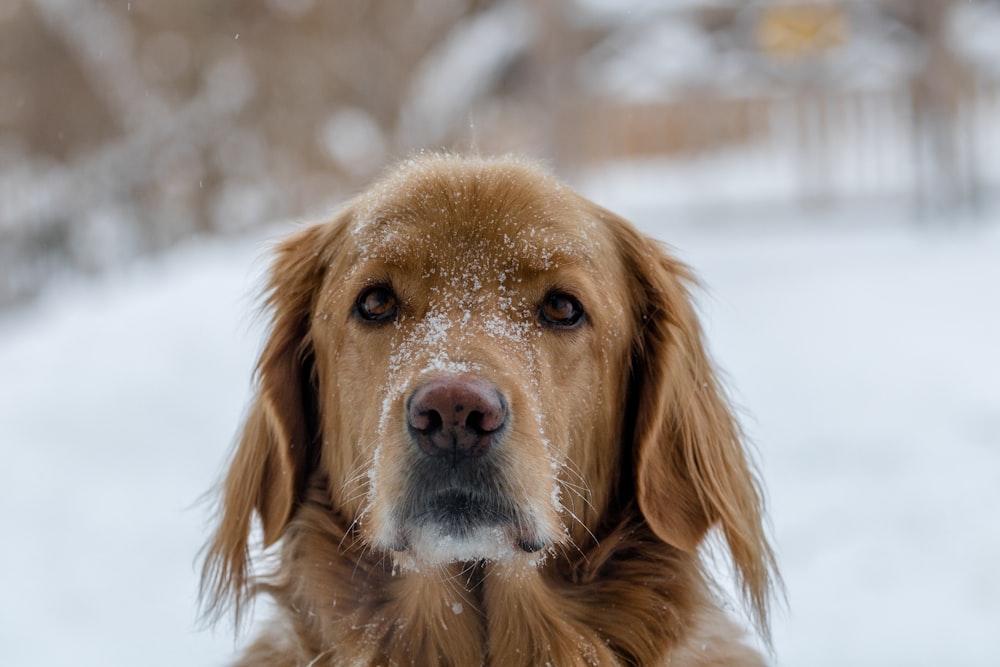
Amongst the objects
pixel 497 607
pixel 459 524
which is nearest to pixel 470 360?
pixel 459 524

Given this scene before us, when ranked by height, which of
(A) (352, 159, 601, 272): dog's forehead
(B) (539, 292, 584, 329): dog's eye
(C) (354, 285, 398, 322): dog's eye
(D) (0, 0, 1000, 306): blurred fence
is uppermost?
(D) (0, 0, 1000, 306): blurred fence

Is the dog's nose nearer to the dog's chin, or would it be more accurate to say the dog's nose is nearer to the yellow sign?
the dog's chin

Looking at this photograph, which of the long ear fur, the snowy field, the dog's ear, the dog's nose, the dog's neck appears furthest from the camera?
the snowy field

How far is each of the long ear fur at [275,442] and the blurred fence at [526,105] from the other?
8998mm

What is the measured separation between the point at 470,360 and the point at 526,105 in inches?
442

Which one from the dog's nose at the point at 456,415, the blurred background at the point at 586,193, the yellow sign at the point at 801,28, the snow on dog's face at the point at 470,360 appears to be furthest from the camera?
the yellow sign at the point at 801,28

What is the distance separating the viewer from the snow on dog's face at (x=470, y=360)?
2.51 metres

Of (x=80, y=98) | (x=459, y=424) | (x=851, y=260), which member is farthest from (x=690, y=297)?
(x=80, y=98)

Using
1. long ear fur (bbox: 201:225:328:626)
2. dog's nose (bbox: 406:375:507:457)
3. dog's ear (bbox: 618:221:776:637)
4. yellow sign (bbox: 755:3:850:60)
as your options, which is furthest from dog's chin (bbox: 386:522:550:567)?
yellow sign (bbox: 755:3:850:60)

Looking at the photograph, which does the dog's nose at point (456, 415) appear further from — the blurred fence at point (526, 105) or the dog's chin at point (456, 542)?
the blurred fence at point (526, 105)

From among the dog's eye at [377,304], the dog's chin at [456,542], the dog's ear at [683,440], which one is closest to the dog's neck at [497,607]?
the dog's ear at [683,440]

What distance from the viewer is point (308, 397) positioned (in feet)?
11.1

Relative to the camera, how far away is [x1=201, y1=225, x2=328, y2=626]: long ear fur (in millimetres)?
3197

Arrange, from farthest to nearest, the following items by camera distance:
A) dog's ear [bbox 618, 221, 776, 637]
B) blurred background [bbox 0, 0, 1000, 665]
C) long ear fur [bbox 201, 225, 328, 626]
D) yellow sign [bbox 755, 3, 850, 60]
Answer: yellow sign [bbox 755, 3, 850, 60]
blurred background [bbox 0, 0, 1000, 665]
long ear fur [bbox 201, 225, 328, 626]
dog's ear [bbox 618, 221, 776, 637]
